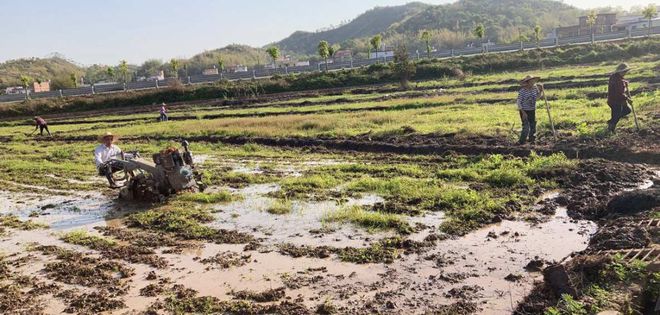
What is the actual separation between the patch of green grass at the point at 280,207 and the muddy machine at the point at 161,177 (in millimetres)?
2052

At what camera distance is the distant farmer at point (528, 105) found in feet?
40.4

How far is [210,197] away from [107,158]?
275cm

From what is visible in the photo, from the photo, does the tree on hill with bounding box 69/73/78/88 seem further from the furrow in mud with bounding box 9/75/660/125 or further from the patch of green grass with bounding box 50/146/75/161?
the patch of green grass with bounding box 50/146/75/161

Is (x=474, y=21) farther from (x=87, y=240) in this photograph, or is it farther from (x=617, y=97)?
(x=87, y=240)

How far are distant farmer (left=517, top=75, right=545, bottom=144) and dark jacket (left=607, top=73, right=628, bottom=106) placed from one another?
1.56m

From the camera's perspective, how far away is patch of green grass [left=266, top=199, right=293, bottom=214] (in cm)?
939

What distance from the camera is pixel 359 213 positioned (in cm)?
855

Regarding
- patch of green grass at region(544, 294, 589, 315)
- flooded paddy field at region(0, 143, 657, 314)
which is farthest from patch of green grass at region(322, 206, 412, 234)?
patch of green grass at region(544, 294, 589, 315)

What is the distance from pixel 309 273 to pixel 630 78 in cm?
2226

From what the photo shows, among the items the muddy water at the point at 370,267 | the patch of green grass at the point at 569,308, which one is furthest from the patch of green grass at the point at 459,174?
the patch of green grass at the point at 569,308

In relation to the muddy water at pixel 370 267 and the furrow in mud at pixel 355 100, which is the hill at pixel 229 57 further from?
the muddy water at pixel 370 267

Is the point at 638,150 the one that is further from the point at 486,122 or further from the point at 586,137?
the point at 486,122

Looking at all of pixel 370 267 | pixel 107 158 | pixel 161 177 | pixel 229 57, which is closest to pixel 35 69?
pixel 229 57

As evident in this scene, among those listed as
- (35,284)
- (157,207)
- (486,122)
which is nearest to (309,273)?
(35,284)
